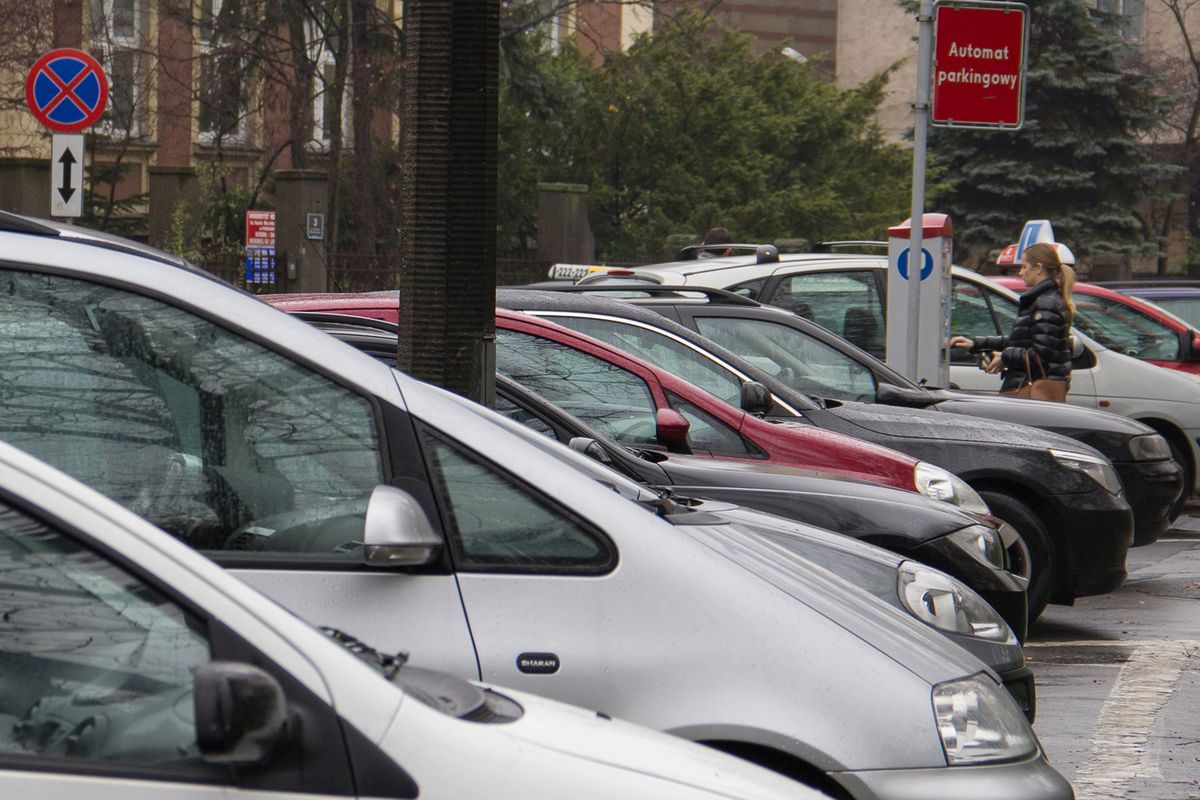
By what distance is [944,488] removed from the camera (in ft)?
23.7

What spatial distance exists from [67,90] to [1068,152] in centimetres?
2748

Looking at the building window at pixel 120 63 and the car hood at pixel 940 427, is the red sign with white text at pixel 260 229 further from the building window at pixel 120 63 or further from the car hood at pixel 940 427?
the car hood at pixel 940 427

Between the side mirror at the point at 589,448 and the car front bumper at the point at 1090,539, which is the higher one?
the side mirror at the point at 589,448

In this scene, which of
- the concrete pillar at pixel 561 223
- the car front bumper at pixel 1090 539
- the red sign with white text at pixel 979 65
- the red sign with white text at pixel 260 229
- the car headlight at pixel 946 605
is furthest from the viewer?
the concrete pillar at pixel 561 223

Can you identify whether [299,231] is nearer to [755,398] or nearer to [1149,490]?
[1149,490]

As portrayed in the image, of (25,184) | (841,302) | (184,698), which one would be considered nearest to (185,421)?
(184,698)

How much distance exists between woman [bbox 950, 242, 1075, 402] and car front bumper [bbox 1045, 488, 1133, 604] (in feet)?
11.0

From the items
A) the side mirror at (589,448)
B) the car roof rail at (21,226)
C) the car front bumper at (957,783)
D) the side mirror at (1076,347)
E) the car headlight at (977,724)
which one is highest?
the car roof rail at (21,226)

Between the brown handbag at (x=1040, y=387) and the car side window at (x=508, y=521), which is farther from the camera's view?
the brown handbag at (x=1040, y=387)

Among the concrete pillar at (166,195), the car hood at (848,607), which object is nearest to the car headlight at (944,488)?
the car hood at (848,607)

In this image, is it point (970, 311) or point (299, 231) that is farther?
point (299, 231)

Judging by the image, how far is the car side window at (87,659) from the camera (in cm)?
231

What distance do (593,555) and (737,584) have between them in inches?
12.4

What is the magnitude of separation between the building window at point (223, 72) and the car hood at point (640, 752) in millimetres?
23121
